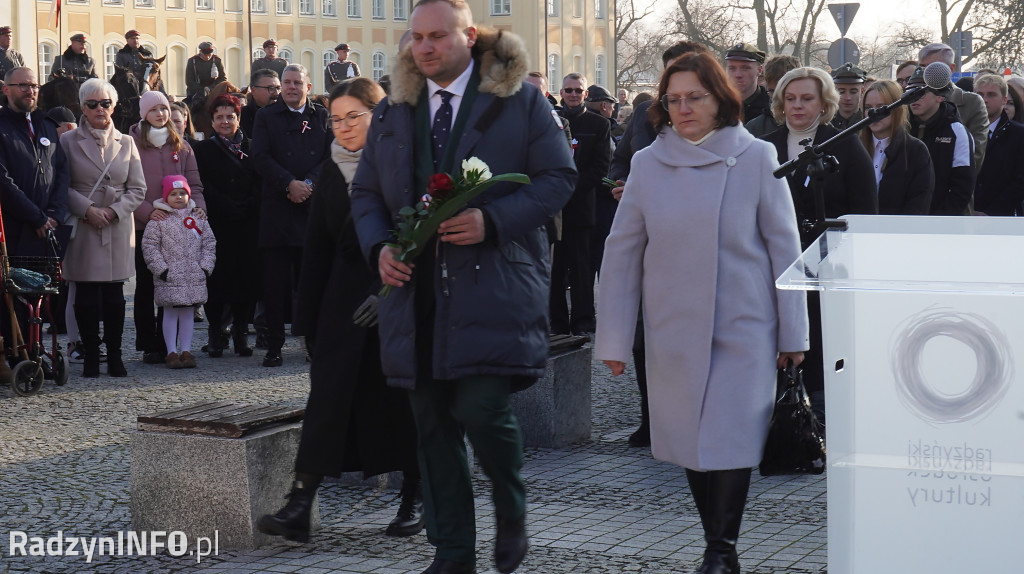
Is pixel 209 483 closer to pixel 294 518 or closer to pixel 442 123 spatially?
pixel 294 518

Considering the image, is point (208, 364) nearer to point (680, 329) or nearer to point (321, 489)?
point (321, 489)

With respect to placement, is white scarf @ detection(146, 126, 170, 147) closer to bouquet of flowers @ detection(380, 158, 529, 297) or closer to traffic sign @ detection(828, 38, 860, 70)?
bouquet of flowers @ detection(380, 158, 529, 297)

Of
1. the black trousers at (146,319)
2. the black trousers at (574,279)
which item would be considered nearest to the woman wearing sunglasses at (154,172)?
the black trousers at (146,319)

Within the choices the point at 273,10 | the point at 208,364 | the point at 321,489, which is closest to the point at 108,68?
the point at 273,10

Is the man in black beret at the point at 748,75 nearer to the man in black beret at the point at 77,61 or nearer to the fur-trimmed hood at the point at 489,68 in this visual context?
the fur-trimmed hood at the point at 489,68

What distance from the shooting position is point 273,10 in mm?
71250

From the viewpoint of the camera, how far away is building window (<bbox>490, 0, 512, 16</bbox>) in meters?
77.8

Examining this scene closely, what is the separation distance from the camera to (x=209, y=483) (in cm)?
573

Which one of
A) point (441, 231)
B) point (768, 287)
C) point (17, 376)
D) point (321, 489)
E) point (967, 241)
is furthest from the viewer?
point (17, 376)

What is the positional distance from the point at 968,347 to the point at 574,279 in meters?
9.19

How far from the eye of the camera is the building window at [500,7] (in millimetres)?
77812

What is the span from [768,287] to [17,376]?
6.03m

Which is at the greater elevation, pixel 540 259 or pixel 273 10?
pixel 273 10

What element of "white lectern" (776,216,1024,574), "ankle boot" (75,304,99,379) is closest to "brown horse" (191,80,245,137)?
"ankle boot" (75,304,99,379)
